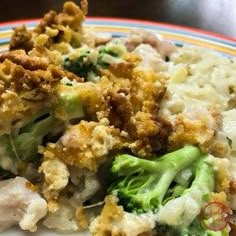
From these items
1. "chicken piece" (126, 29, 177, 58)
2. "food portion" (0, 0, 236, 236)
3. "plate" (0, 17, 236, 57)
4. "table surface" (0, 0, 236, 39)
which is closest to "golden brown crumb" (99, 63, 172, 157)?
"food portion" (0, 0, 236, 236)

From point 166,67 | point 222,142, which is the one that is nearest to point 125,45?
point 166,67

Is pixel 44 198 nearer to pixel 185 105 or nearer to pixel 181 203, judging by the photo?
pixel 181 203

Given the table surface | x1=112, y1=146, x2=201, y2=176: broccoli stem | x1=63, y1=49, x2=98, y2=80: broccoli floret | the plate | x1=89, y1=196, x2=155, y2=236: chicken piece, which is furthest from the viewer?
the table surface

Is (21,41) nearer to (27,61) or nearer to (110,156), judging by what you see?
(27,61)

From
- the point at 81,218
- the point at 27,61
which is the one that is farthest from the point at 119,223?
the point at 27,61

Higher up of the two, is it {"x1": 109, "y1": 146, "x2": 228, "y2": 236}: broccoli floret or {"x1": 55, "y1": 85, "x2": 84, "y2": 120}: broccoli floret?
{"x1": 55, "y1": 85, "x2": 84, "y2": 120}: broccoli floret

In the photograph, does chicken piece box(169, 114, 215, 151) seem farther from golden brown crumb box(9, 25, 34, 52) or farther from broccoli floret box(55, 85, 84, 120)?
golden brown crumb box(9, 25, 34, 52)

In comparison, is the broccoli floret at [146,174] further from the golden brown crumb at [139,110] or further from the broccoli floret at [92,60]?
the broccoli floret at [92,60]
